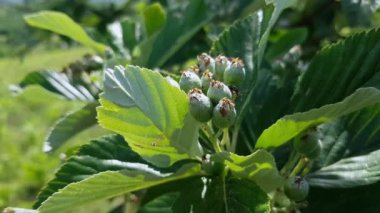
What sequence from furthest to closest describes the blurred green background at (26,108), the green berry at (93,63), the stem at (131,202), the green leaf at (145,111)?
the blurred green background at (26,108), the green berry at (93,63), the stem at (131,202), the green leaf at (145,111)

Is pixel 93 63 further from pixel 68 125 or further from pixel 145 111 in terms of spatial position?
pixel 145 111

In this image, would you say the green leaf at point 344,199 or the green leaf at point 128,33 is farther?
the green leaf at point 128,33

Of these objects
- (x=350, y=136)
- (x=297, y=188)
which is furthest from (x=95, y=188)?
(x=350, y=136)

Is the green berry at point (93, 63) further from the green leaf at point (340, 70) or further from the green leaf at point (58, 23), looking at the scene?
the green leaf at point (340, 70)

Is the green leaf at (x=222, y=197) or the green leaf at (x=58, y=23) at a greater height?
the green leaf at (x=58, y=23)

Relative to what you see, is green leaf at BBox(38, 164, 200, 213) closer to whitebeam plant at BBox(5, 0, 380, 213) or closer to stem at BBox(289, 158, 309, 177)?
whitebeam plant at BBox(5, 0, 380, 213)

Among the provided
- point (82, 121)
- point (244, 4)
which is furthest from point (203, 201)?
point (244, 4)

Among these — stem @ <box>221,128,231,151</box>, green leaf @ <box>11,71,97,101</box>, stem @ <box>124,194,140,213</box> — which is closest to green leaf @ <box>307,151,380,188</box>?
stem @ <box>221,128,231,151</box>

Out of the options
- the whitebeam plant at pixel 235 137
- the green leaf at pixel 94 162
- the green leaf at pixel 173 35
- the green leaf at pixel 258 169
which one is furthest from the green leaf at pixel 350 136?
the green leaf at pixel 173 35
